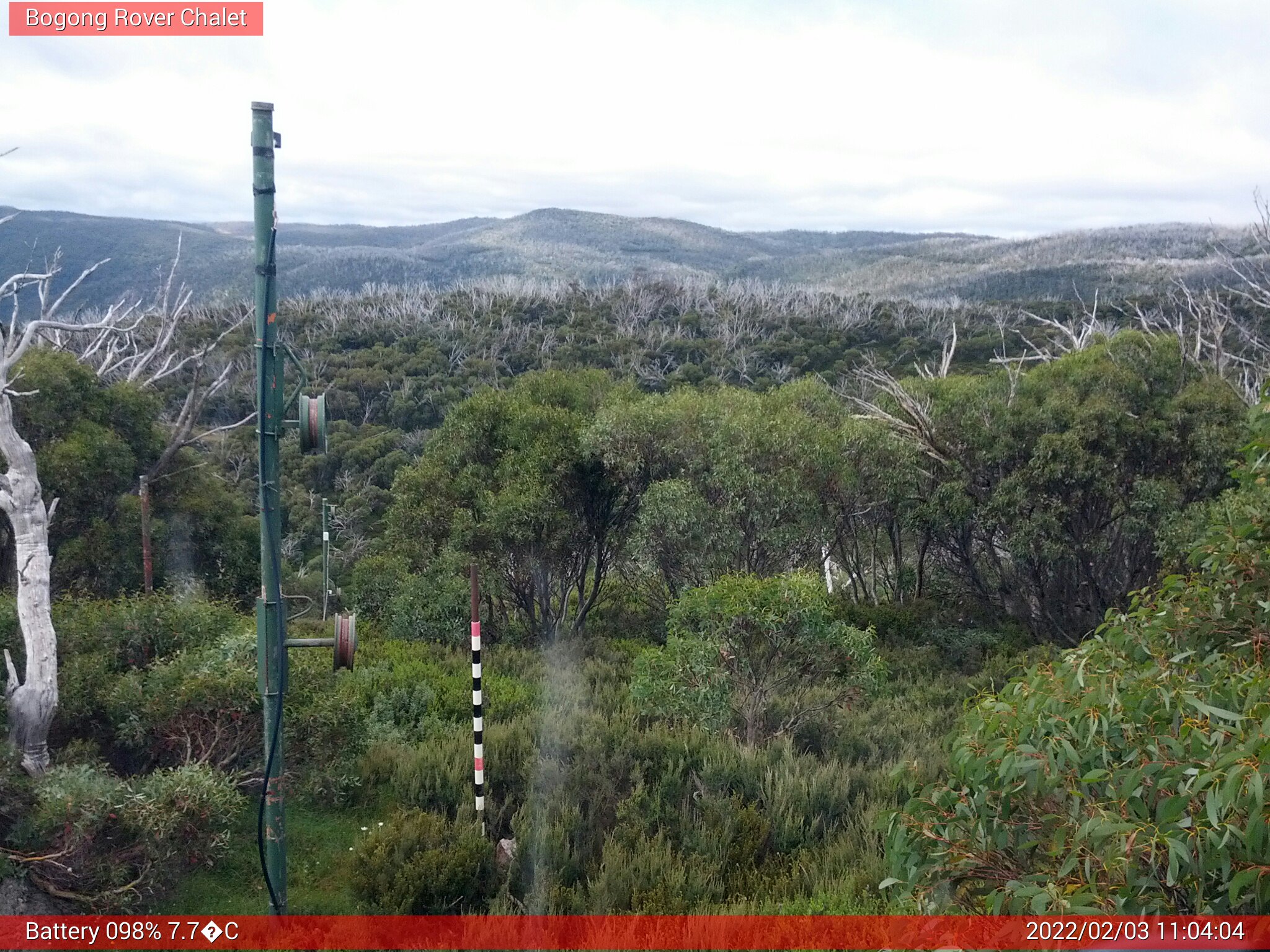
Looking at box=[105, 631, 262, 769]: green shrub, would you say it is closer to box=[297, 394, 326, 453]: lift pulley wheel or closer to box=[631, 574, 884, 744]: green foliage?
box=[297, 394, 326, 453]: lift pulley wheel

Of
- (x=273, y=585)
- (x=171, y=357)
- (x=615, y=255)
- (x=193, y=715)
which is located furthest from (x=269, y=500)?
(x=615, y=255)

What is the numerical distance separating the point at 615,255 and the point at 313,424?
335 ft

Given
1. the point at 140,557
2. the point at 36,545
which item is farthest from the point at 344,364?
the point at 36,545

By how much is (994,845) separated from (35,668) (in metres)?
6.69

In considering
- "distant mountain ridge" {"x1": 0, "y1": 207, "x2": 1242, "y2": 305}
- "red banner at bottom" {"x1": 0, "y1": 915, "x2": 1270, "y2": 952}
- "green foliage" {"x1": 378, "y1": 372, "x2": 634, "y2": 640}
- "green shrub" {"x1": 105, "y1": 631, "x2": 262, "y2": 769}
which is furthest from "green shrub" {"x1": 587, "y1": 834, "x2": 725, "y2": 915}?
"distant mountain ridge" {"x1": 0, "y1": 207, "x2": 1242, "y2": 305}

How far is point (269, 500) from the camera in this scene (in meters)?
5.19

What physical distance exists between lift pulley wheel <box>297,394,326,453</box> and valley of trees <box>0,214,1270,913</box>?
269 cm

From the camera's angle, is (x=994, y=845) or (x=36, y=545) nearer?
(x=994, y=845)

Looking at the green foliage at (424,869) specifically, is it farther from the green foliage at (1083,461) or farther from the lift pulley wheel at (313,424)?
the green foliage at (1083,461)

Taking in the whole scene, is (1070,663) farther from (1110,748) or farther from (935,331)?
(935,331)

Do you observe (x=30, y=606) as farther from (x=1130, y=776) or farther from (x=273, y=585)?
(x=1130, y=776)

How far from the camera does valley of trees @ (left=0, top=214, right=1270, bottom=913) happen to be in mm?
3383

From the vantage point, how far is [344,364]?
3781cm

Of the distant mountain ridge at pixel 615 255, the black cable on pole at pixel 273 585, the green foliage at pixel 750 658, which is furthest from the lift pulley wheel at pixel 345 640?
the distant mountain ridge at pixel 615 255
